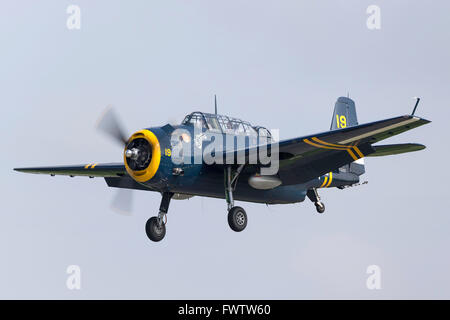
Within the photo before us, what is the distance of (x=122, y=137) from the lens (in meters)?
16.7

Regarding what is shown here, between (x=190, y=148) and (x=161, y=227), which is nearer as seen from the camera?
(x=190, y=148)

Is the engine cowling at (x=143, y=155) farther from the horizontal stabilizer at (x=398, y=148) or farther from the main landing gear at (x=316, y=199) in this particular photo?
the main landing gear at (x=316, y=199)

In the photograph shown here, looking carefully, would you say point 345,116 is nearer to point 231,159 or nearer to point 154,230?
point 231,159

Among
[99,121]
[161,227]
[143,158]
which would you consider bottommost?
[161,227]

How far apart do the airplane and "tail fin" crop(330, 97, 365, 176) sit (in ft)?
10.2

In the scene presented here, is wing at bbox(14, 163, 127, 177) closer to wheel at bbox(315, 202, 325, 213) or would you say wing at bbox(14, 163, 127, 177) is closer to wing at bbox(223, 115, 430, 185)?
wing at bbox(223, 115, 430, 185)

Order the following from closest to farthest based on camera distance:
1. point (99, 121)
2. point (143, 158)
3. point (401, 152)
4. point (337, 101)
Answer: point (143, 158) → point (99, 121) → point (401, 152) → point (337, 101)

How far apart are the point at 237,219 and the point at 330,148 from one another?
9.95 ft

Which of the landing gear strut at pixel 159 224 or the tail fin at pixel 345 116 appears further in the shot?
the tail fin at pixel 345 116

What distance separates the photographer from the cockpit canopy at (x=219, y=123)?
1699cm

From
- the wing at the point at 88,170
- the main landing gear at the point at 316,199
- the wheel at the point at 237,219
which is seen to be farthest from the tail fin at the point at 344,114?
the wing at the point at 88,170

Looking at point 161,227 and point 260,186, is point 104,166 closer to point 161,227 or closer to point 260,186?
point 161,227

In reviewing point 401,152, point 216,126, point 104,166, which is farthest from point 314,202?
point 104,166

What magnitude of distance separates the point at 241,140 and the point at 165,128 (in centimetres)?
266
